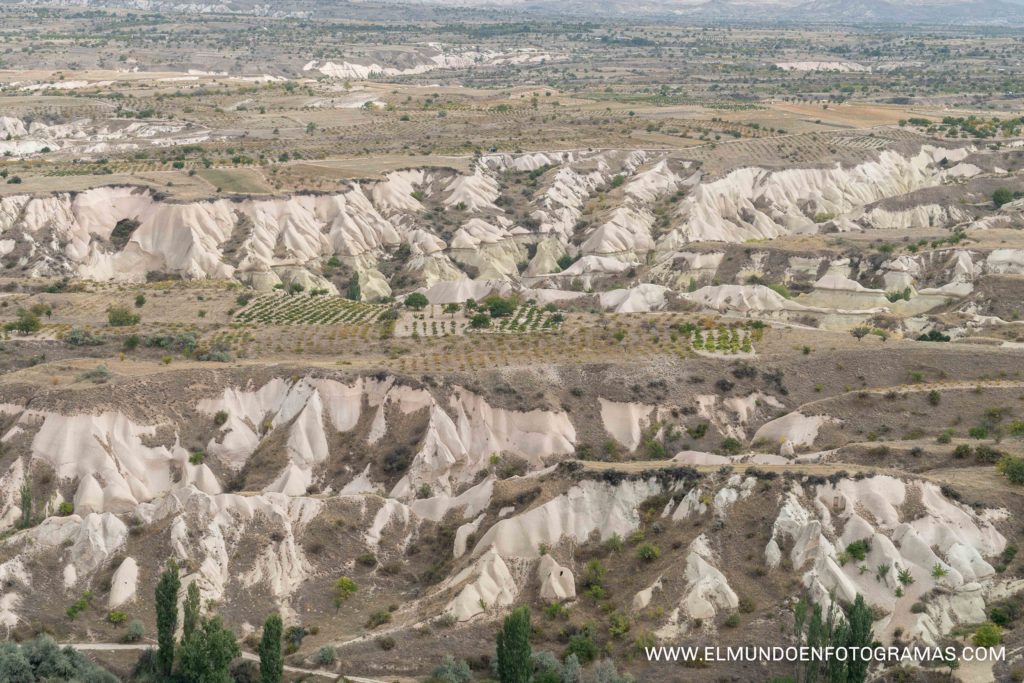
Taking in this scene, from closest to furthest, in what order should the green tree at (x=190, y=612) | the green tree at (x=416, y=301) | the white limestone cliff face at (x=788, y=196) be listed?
the green tree at (x=190, y=612)
the green tree at (x=416, y=301)
the white limestone cliff face at (x=788, y=196)

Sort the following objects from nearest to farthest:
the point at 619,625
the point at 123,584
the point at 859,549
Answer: the point at 619,625 < the point at 859,549 < the point at 123,584

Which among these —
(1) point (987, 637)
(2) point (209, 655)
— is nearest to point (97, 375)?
(2) point (209, 655)

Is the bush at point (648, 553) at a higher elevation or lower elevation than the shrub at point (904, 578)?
lower

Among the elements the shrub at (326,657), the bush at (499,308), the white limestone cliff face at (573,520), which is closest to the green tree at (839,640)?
the white limestone cliff face at (573,520)

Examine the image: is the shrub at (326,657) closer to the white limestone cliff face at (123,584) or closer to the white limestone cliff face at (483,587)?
the white limestone cliff face at (483,587)

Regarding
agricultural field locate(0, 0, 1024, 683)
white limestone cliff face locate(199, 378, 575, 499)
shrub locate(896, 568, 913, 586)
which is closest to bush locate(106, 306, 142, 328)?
agricultural field locate(0, 0, 1024, 683)

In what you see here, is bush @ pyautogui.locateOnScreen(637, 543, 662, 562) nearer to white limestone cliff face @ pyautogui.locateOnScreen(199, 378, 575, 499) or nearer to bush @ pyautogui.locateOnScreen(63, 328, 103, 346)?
white limestone cliff face @ pyautogui.locateOnScreen(199, 378, 575, 499)

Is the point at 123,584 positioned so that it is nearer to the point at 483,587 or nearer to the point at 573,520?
the point at 483,587
